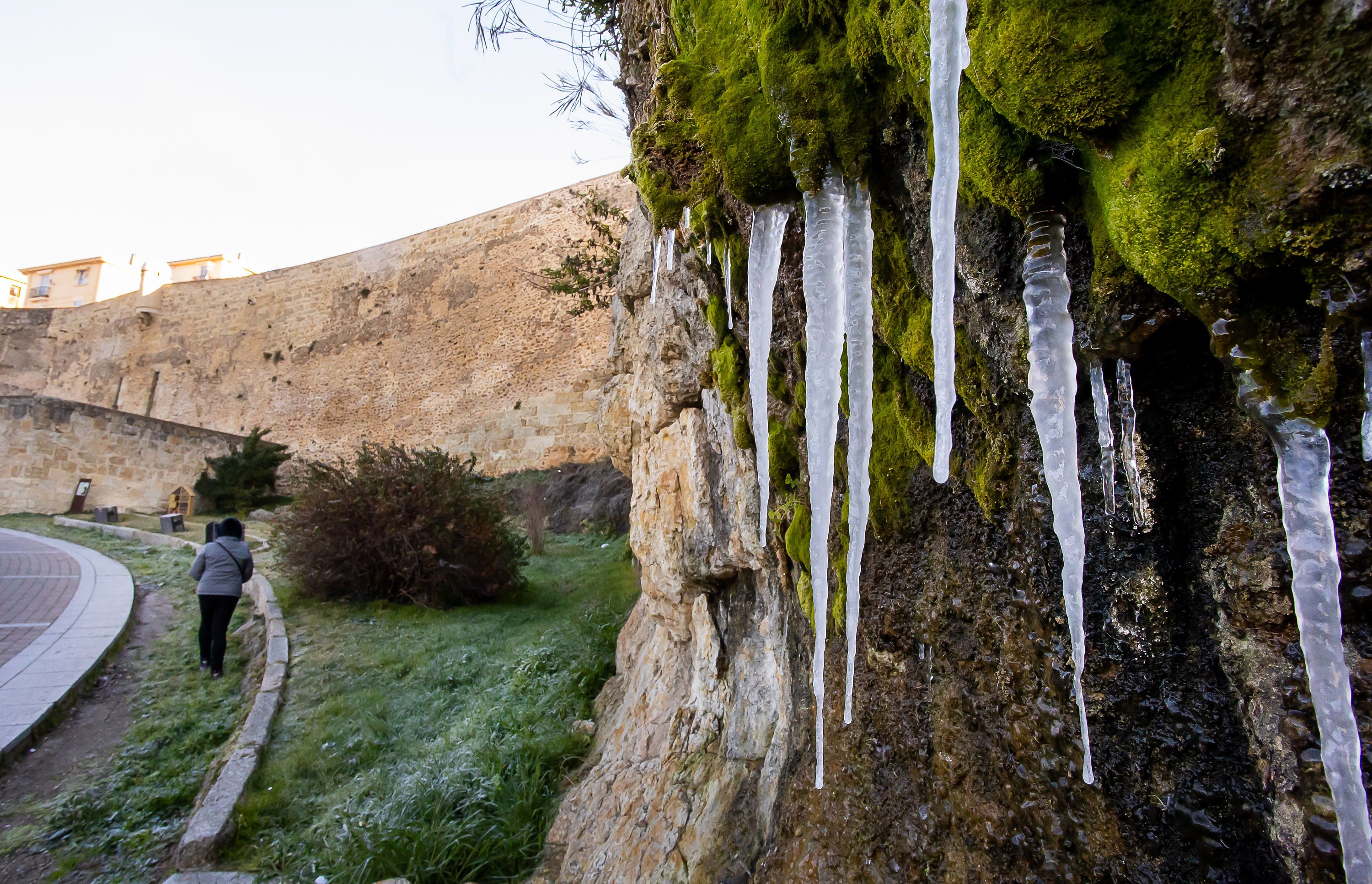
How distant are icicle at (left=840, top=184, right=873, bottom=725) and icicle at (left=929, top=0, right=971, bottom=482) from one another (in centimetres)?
39

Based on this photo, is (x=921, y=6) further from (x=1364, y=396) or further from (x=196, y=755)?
(x=196, y=755)

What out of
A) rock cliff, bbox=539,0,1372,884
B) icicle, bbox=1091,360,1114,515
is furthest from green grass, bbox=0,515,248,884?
icicle, bbox=1091,360,1114,515

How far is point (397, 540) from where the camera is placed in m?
7.96

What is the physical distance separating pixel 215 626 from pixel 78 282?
166 ft

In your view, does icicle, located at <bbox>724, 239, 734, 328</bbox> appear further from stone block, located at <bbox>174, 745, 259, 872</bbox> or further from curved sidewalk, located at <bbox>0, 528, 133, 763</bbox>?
curved sidewalk, located at <bbox>0, 528, 133, 763</bbox>

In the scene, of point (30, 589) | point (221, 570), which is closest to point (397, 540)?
point (221, 570)

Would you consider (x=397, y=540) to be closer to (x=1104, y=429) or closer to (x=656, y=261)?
(x=656, y=261)

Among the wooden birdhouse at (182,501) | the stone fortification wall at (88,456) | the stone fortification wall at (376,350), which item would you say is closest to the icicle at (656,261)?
the stone fortification wall at (376,350)

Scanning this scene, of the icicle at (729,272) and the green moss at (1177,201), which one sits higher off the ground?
the icicle at (729,272)

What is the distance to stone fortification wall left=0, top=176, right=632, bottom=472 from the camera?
735 inches

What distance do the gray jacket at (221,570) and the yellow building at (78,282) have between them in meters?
44.4

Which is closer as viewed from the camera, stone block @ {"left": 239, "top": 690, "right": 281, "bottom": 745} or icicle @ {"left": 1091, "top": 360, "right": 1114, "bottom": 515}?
icicle @ {"left": 1091, "top": 360, "right": 1114, "bottom": 515}

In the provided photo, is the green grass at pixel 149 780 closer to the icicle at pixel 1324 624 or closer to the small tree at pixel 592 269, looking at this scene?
the icicle at pixel 1324 624

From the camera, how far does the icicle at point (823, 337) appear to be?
1964 millimetres
